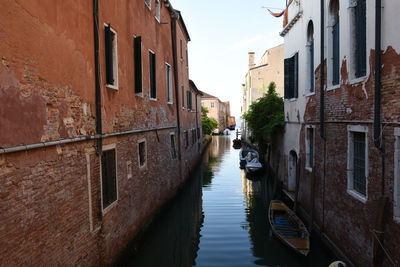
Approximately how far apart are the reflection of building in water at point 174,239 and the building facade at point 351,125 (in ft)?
10.8

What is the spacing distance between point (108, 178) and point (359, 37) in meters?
5.47

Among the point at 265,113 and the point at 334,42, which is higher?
the point at 334,42

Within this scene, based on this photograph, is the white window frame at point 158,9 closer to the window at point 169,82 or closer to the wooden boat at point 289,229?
the window at point 169,82

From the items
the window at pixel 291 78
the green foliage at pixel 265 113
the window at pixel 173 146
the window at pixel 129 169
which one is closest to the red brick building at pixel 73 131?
the window at pixel 129 169

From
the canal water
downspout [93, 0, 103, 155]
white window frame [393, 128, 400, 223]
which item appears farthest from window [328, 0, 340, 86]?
downspout [93, 0, 103, 155]

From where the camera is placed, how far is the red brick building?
3742 millimetres

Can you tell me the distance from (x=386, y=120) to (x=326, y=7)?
3.95m

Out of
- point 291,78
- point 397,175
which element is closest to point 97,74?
point 397,175

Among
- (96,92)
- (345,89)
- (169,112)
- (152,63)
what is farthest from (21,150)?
(169,112)

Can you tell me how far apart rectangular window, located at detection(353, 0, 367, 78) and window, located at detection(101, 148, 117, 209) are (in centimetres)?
499

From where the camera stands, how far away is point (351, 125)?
6645mm

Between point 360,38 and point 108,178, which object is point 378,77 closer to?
point 360,38

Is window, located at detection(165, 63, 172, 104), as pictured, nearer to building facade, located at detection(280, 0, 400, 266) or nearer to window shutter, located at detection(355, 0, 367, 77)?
building facade, located at detection(280, 0, 400, 266)

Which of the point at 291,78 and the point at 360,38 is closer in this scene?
the point at 360,38
